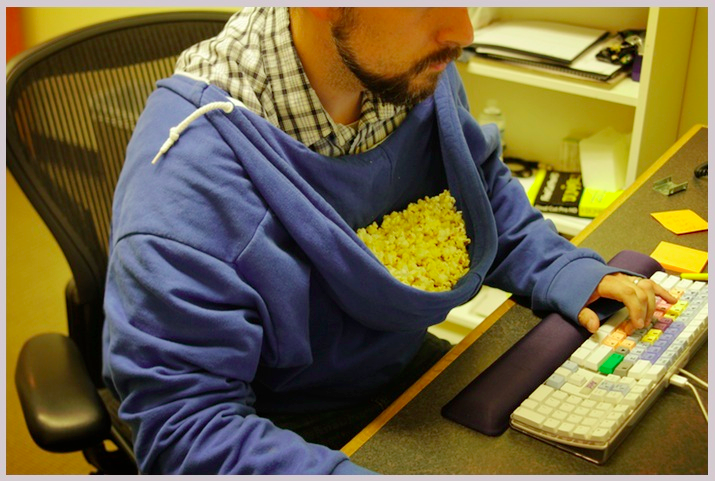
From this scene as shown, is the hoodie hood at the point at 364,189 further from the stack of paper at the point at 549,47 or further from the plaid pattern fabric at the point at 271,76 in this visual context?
the stack of paper at the point at 549,47

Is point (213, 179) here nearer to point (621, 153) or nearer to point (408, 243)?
point (408, 243)

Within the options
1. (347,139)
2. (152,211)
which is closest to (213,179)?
(152,211)

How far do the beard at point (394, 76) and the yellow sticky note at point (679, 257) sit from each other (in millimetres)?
415

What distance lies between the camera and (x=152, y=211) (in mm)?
941

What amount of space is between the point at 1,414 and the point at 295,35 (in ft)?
2.15

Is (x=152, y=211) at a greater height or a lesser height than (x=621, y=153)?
greater

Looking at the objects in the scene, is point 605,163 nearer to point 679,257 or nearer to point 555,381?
point 679,257

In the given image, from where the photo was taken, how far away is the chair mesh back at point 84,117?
1211 mm

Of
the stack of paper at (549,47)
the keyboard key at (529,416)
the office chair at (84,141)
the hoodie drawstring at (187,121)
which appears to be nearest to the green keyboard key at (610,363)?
the keyboard key at (529,416)

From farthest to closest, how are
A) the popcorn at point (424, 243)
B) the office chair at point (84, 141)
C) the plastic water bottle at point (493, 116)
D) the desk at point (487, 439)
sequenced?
the plastic water bottle at point (493, 116) < the office chair at point (84, 141) < the popcorn at point (424, 243) < the desk at point (487, 439)

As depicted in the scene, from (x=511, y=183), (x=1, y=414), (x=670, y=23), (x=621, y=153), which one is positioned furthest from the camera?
(x=621, y=153)

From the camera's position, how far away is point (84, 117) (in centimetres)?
128

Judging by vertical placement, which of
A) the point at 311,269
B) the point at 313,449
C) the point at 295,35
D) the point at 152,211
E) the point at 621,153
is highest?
the point at 295,35

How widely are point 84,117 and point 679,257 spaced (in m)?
0.88
